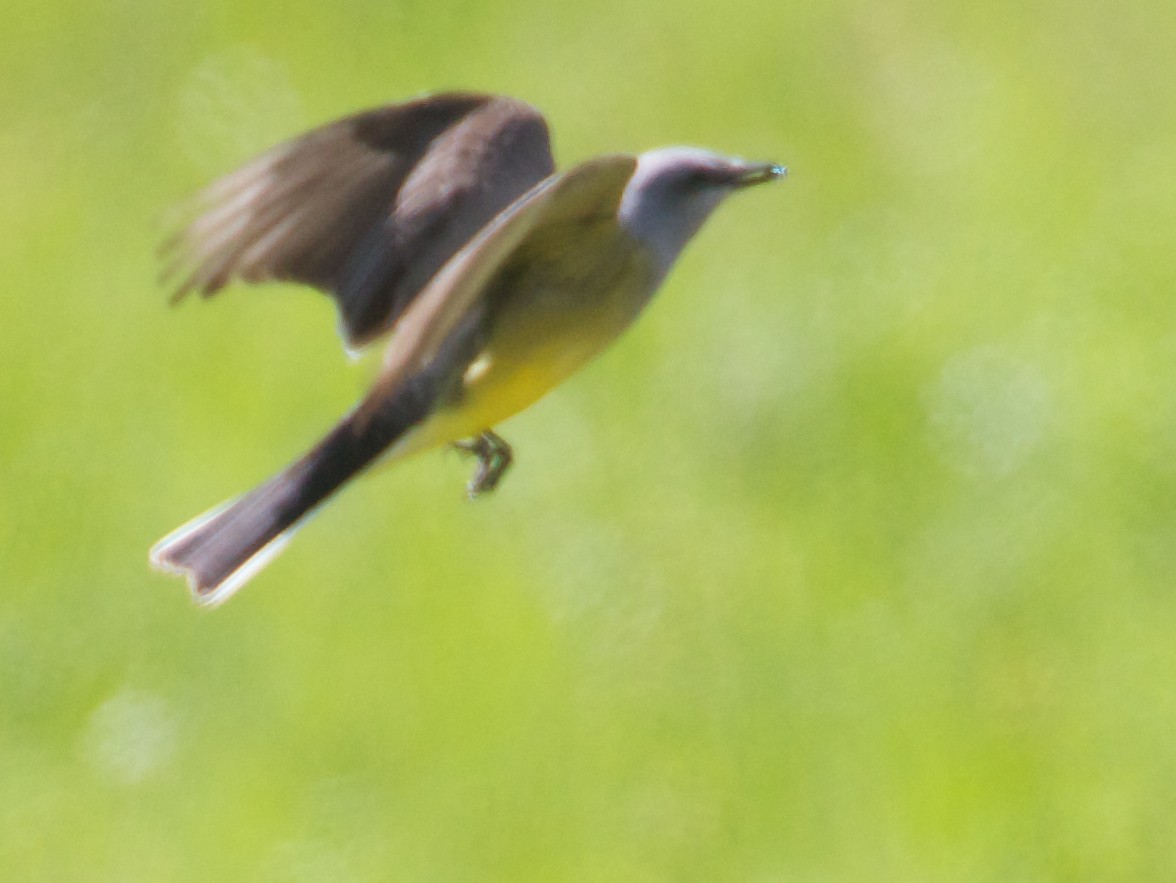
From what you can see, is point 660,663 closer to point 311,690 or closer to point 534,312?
point 311,690

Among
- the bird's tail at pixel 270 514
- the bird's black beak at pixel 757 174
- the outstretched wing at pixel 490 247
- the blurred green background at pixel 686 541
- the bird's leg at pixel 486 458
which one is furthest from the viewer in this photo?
the blurred green background at pixel 686 541

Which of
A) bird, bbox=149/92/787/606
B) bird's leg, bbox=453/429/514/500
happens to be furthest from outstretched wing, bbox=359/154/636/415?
bird's leg, bbox=453/429/514/500

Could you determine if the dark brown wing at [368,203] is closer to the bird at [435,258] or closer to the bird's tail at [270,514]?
the bird at [435,258]

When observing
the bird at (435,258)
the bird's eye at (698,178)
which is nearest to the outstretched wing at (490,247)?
the bird at (435,258)

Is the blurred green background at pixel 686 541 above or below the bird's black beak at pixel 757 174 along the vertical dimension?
below

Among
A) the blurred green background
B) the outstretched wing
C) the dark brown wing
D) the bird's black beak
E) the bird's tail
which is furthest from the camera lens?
the blurred green background

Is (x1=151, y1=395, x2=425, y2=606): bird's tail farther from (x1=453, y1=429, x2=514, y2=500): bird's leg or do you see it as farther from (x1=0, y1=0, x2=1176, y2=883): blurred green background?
(x1=0, y1=0, x2=1176, y2=883): blurred green background
